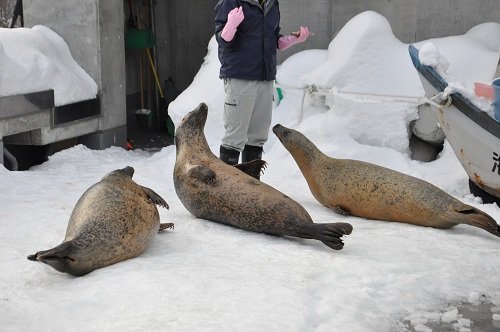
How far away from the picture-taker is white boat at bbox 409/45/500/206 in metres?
4.91

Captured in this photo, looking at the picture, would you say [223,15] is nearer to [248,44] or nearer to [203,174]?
[248,44]

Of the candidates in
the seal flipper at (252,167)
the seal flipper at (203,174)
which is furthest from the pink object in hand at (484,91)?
the seal flipper at (203,174)

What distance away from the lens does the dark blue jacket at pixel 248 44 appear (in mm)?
5238

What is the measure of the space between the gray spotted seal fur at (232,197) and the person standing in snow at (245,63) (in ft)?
1.33

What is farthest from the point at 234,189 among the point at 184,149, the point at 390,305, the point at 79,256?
the point at 390,305

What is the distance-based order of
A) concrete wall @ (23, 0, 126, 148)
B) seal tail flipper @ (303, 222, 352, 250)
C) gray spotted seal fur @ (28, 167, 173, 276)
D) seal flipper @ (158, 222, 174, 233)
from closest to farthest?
gray spotted seal fur @ (28, 167, 173, 276) < seal tail flipper @ (303, 222, 352, 250) < seal flipper @ (158, 222, 174, 233) < concrete wall @ (23, 0, 126, 148)

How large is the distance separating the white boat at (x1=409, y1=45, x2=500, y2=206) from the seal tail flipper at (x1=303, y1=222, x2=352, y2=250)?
5.12 feet

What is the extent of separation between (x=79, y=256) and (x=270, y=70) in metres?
2.42

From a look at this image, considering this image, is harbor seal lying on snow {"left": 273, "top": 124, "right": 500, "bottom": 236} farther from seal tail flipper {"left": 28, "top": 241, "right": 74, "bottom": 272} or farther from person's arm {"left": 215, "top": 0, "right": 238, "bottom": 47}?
seal tail flipper {"left": 28, "top": 241, "right": 74, "bottom": 272}

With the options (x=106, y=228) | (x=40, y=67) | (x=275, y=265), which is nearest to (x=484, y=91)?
(x=275, y=265)

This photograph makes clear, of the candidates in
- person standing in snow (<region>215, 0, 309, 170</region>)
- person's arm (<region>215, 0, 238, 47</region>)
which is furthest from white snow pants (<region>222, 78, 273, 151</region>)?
person's arm (<region>215, 0, 238, 47</region>)

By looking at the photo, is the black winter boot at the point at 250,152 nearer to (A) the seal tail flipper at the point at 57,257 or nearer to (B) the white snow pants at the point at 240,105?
(B) the white snow pants at the point at 240,105

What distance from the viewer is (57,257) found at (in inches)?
132

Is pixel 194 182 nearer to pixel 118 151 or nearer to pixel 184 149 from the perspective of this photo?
pixel 184 149
